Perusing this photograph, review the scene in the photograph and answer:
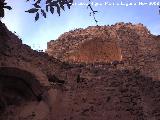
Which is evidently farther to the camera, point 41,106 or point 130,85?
point 130,85

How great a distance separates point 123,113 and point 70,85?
194 centimetres

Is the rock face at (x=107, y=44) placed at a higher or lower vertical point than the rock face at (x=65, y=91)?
higher

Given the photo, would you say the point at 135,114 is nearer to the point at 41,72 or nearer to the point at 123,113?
the point at 123,113

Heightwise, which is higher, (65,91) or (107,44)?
(107,44)

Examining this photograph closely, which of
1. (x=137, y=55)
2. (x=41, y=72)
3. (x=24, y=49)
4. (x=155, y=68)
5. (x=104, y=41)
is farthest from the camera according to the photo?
(x=104, y=41)

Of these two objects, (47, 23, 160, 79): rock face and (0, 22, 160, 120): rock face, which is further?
(47, 23, 160, 79): rock face

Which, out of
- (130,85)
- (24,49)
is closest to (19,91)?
(24,49)

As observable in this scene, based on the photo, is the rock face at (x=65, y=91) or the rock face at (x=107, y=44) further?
the rock face at (x=107, y=44)

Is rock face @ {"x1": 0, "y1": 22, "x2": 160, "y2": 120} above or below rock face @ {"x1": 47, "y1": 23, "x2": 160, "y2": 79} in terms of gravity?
below

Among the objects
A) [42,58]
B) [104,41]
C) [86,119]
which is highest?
[104,41]

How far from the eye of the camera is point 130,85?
38.6 feet

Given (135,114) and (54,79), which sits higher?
(54,79)

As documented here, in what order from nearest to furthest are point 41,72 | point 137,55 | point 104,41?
point 41,72, point 137,55, point 104,41

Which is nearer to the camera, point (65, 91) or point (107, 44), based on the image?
point (65, 91)
